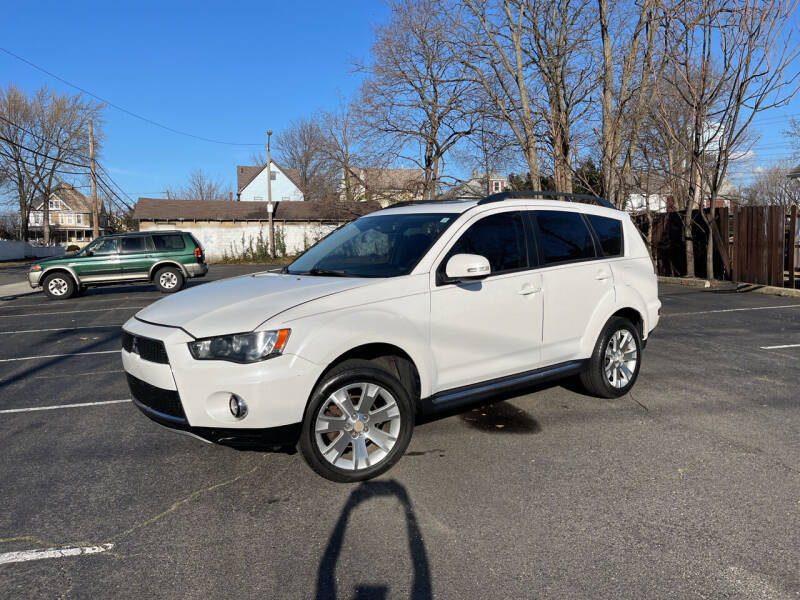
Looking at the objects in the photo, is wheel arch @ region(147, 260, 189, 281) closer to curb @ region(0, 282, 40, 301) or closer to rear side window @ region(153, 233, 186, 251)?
rear side window @ region(153, 233, 186, 251)

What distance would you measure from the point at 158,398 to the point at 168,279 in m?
14.9

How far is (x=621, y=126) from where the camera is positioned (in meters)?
16.6

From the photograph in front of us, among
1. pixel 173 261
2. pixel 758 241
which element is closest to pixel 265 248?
pixel 173 261

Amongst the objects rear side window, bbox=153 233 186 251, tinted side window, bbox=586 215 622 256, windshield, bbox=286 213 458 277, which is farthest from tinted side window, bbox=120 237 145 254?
tinted side window, bbox=586 215 622 256

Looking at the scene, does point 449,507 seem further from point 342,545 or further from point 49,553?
point 49,553

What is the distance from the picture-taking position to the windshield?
14.0 feet

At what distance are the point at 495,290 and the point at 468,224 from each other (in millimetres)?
537

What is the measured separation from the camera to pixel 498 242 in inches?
180

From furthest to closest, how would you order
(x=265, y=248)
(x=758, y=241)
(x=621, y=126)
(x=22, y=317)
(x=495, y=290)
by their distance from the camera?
1. (x=265, y=248)
2. (x=621, y=126)
3. (x=758, y=241)
4. (x=22, y=317)
5. (x=495, y=290)

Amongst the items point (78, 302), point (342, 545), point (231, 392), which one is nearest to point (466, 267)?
point (231, 392)

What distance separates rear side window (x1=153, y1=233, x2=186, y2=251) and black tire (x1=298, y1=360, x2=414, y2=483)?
15345 mm

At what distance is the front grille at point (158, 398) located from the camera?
3.47 metres

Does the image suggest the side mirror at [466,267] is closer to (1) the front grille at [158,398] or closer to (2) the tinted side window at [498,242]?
(2) the tinted side window at [498,242]

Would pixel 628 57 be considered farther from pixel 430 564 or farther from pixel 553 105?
pixel 430 564
